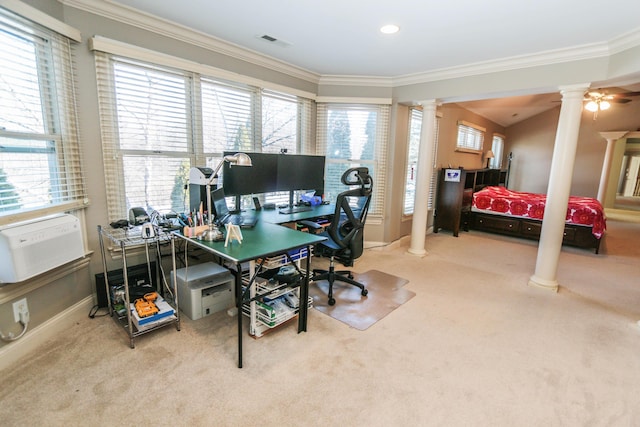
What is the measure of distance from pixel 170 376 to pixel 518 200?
19.1 feet

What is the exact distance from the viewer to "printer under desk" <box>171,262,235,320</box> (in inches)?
96.9

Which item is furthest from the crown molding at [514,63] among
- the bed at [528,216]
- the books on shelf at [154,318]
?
the books on shelf at [154,318]

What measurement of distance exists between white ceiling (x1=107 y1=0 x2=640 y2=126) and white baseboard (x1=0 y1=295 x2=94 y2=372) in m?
2.34

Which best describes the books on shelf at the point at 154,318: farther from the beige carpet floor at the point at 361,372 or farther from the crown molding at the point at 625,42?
the crown molding at the point at 625,42

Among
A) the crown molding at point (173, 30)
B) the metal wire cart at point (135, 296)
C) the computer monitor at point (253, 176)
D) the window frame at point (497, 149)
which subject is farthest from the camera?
the window frame at point (497, 149)

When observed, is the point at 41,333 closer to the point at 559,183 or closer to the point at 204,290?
the point at 204,290

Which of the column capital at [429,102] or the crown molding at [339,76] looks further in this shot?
the column capital at [429,102]

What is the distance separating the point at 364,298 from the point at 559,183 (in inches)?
91.5

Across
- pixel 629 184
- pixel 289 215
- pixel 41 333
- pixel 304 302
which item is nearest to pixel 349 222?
pixel 289 215

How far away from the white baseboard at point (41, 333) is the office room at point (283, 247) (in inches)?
0.5

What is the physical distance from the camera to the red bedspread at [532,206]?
464 cm

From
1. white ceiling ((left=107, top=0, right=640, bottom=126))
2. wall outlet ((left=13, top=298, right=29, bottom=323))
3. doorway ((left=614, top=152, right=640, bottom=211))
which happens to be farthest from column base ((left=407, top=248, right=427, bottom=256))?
doorway ((left=614, top=152, right=640, bottom=211))

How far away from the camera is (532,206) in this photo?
5246 mm

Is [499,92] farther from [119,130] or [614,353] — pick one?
[119,130]
